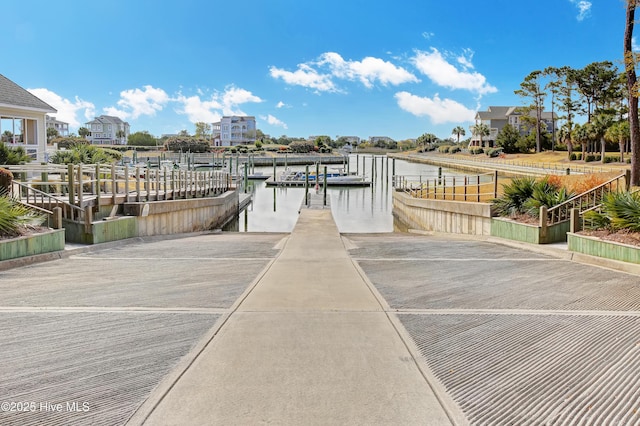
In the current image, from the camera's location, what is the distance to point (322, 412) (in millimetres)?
3869

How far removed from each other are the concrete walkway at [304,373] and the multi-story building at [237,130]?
179 metres

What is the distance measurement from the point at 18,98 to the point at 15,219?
691 inches

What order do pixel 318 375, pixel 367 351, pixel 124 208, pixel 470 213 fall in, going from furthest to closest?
pixel 470 213, pixel 124 208, pixel 367 351, pixel 318 375

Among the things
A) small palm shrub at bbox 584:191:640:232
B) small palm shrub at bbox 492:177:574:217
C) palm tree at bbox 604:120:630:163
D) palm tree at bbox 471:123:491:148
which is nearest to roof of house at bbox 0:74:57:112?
small palm shrub at bbox 492:177:574:217

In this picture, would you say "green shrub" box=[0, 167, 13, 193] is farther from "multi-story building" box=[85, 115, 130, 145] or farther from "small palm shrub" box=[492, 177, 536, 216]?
"multi-story building" box=[85, 115, 130, 145]

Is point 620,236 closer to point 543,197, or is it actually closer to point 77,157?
point 543,197

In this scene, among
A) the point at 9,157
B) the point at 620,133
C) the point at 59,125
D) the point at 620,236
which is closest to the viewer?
the point at 620,236

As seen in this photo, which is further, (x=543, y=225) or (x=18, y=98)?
(x=18, y=98)

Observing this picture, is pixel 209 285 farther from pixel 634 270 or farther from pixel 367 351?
pixel 634 270

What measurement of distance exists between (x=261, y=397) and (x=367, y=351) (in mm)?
1471

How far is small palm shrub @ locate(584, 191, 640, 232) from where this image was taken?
10757mm

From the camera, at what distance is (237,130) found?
183 metres

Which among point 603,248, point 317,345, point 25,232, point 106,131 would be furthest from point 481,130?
point 317,345


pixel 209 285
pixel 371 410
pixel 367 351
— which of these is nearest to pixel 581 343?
pixel 367 351
